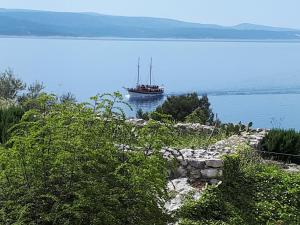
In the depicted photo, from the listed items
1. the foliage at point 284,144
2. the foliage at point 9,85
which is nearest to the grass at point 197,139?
the foliage at point 284,144

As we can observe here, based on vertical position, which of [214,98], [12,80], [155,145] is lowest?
[214,98]

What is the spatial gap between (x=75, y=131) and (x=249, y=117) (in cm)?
7185

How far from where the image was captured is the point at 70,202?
5125mm

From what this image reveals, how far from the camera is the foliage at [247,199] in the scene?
7.55 meters

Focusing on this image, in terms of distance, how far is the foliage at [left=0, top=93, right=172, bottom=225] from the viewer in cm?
502

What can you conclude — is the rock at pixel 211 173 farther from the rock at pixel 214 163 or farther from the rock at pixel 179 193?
the rock at pixel 179 193

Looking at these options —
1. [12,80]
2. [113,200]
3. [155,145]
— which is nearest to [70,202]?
[113,200]

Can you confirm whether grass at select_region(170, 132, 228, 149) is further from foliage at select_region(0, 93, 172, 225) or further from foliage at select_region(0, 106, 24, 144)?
foliage at select_region(0, 93, 172, 225)

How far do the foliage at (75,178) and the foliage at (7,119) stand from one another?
189 inches

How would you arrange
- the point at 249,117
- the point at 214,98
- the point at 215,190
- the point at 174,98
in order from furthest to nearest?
the point at 214,98 → the point at 249,117 → the point at 174,98 → the point at 215,190

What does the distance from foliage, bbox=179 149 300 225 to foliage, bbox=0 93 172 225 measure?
1738mm

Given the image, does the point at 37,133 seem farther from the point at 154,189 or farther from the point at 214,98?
the point at 214,98

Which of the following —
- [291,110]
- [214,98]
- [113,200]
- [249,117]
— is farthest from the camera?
[214,98]

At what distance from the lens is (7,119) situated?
1148 centimetres
